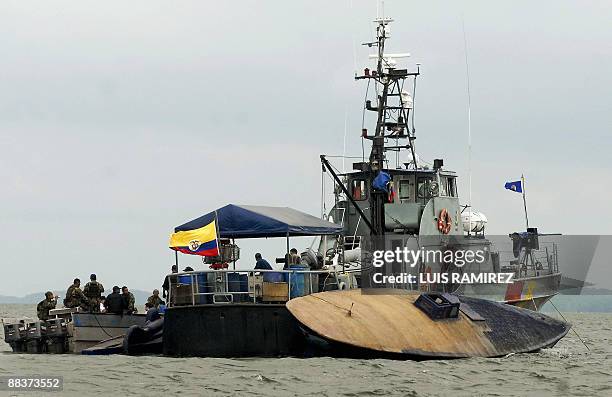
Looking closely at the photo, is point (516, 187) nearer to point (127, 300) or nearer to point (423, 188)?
point (423, 188)

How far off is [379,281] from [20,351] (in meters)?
10.3

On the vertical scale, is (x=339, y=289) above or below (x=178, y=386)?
above

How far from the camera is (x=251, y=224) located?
27719 millimetres

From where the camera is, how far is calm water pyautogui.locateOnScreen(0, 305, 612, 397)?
20.7 m

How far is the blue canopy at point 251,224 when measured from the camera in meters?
27.5

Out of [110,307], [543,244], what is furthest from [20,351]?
[543,244]

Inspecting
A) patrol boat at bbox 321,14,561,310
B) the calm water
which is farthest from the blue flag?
the calm water

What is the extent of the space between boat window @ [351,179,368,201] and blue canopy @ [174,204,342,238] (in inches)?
298

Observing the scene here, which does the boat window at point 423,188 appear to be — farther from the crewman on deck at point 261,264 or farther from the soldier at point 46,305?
the soldier at point 46,305

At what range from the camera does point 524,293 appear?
1455 inches

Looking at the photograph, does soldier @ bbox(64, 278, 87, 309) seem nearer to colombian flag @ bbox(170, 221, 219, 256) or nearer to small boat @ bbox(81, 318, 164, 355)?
small boat @ bbox(81, 318, 164, 355)

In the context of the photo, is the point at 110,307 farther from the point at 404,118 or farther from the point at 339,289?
the point at 404,118

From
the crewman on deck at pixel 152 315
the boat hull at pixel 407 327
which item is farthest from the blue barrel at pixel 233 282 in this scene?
the crewman on deck at pixel 152 315

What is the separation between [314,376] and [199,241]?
6.03 meters
